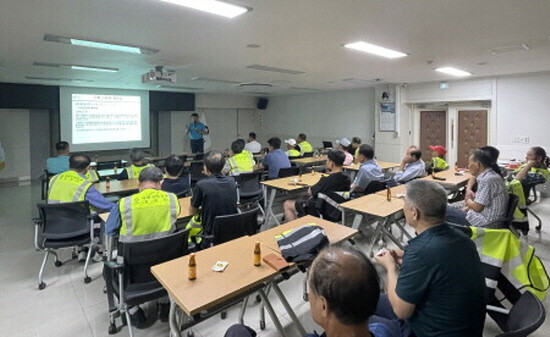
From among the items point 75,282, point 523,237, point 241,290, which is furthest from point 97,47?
point 523,237

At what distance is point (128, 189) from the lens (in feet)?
14.0

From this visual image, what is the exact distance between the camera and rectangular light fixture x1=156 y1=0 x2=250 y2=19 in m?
2.75

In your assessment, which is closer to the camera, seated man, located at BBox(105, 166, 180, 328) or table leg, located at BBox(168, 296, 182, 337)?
table leg, located at BBox(168, 296, 182, 337)

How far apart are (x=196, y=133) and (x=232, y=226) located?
8.61 m

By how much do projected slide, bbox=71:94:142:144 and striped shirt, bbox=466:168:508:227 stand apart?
342 inches

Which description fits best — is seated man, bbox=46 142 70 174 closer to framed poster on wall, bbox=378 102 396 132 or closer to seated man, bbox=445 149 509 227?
seated man, bbox=445 149 509 227

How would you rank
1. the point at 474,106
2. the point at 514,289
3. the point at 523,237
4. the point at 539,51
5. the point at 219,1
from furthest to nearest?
the point at 474,106
the point at 539,51
the point at 523,237
the point at 219,1
the point at 514,289

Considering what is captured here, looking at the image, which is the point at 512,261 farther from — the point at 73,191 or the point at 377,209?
the point at 73,191

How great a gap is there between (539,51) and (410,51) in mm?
1839

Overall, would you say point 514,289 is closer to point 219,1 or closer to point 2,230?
point 219,1

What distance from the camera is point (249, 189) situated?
15.9 ft

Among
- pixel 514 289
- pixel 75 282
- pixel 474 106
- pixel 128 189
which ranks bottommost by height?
pixel 75 282

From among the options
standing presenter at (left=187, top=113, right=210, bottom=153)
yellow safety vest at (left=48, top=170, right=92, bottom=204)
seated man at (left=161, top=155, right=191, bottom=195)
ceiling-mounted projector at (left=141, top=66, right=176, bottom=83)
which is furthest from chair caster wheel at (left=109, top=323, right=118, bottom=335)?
standing presenter at (left=187, top=113, right=210, bottom=153)

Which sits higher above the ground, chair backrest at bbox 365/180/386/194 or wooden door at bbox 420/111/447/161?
wooden door at bbox 420/111/447/161
